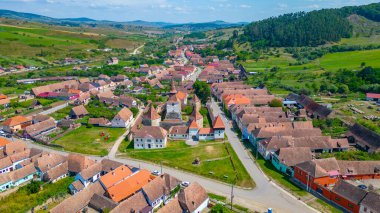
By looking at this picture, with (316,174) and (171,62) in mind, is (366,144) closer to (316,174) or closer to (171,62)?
(316,174)

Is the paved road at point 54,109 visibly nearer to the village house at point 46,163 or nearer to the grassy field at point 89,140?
the grassy field at point 89,140

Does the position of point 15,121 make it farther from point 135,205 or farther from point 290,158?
point 290,158

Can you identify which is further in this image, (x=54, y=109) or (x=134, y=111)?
(x=54, y=109)

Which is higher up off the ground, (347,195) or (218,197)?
(347,195)

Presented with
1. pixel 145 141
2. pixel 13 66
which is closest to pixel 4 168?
pixel 145 141

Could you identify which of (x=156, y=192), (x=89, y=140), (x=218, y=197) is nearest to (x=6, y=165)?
(x=89, y=140)

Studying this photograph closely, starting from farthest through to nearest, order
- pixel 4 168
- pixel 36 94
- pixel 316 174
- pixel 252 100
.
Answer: pixel 36 94
pixel 252 100
pixel 4 168
pixel 316 174

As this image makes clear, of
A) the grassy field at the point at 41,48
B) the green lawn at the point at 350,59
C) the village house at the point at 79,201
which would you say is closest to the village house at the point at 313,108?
the green lawn at the point at 350,59
